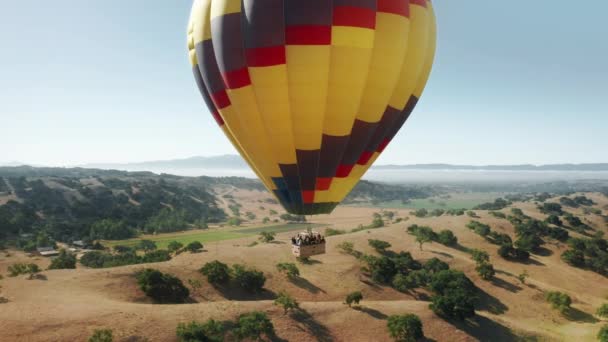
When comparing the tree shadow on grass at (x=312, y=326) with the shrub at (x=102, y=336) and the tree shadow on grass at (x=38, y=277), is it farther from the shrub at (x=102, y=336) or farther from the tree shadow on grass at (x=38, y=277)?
the tree shadow on grass at (x=38, y=277)

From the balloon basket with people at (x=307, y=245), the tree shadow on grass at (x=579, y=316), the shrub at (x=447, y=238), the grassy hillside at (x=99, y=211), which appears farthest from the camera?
the grassy hillside at (x=99, y=211)

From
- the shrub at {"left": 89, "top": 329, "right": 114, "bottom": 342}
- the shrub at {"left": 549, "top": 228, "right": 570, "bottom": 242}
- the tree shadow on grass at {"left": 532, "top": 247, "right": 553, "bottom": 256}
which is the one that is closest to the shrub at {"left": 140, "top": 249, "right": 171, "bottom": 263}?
the shrub at {"left": 89, "top": 329, "right": 114, "bottom": 342}

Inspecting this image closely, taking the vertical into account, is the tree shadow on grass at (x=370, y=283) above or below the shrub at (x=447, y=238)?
below

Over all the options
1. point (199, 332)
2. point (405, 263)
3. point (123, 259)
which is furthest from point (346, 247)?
point (123, 259)

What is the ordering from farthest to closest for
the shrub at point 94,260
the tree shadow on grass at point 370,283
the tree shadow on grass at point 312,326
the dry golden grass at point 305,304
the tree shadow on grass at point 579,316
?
the shrub at point 94,260 < the tree shadow on grass at point 370,283 < the tree shadow on grass at point 579,316 < the tree shadow on grass at point 312,326 < the dry golden grass at point 305,304

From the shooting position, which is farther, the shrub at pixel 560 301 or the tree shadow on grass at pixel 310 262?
the tree shadow on grass at pixel 310 262

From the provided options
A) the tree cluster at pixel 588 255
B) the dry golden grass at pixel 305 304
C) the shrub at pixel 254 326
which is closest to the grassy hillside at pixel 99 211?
the dry golden grass at pixel 305 304

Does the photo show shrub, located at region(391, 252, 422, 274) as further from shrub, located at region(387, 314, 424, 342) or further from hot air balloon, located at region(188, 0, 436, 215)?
hot air balloon, located at region(188, 0, 436, 215)
